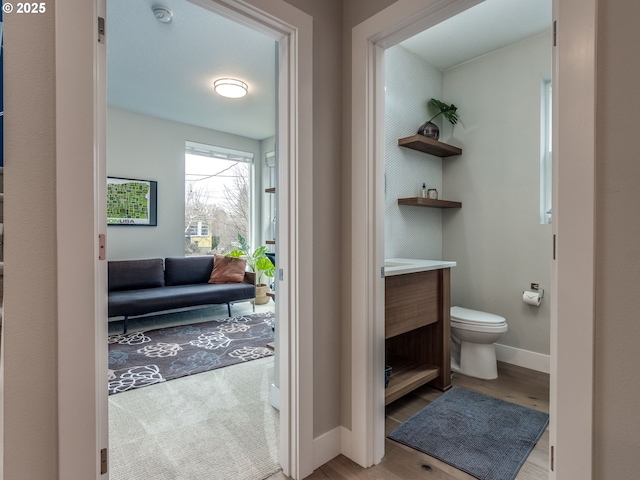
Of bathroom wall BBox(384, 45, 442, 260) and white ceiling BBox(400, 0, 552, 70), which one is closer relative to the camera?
white ceiling BBox(400, 0, 552, 70)

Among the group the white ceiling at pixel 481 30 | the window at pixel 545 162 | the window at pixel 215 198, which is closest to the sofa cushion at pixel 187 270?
the window at pixel 215 198

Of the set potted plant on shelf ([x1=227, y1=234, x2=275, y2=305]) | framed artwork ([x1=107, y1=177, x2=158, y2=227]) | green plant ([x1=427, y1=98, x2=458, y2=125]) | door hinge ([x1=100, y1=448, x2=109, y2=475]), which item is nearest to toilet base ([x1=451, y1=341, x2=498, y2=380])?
green plant ([x1=427, y1=98, x2=458, y2=125])

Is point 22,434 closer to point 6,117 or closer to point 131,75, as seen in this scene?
point 6,117

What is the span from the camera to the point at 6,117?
0.92 metres

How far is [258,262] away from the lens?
4.98 meters

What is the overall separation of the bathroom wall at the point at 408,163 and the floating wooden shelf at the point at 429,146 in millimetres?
57

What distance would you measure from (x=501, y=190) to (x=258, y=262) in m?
3.34

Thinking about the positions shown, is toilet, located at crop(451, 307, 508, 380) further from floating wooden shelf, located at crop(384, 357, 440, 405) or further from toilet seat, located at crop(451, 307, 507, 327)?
floating wooden shelf, located at crop(384, 357, 440, 405)

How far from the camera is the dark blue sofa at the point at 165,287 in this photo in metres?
3.75

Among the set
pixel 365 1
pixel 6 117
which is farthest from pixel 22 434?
pixel 365 1

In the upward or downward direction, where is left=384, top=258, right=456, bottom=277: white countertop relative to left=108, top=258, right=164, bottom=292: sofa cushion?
upward

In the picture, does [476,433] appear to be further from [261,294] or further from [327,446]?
[261,294]

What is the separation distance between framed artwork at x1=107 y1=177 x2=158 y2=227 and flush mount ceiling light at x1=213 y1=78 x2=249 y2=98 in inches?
72.3

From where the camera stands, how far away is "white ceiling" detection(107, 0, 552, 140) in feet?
8.01
